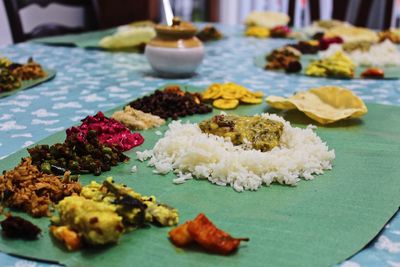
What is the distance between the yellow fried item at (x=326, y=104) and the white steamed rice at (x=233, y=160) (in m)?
0.29

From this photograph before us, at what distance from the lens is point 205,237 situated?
2.43 feet

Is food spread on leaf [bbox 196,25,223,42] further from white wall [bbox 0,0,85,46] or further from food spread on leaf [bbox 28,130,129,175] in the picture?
food spread on leaf [bbox 28,130,129,175]

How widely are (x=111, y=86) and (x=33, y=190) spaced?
976mm

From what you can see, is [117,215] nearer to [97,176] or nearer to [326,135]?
[97,176]

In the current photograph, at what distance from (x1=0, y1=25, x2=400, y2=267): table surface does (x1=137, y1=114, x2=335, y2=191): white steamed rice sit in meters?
0.21

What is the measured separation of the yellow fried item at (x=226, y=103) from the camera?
156 cm

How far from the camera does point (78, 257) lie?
2.33ft

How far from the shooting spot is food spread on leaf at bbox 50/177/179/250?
724mm

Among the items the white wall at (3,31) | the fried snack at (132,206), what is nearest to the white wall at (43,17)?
the white wall at (3,31)

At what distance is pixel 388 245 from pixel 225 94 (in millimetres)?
906

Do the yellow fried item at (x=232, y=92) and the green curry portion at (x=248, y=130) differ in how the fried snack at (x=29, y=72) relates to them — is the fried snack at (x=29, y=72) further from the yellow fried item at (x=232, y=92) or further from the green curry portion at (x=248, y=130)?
the green curry portion at (x=248, y=130)

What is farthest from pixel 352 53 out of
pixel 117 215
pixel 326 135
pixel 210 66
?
pixel 117 215

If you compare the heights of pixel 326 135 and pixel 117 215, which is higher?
pixel 117 215

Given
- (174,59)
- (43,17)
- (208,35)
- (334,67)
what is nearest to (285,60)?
(334,67)
